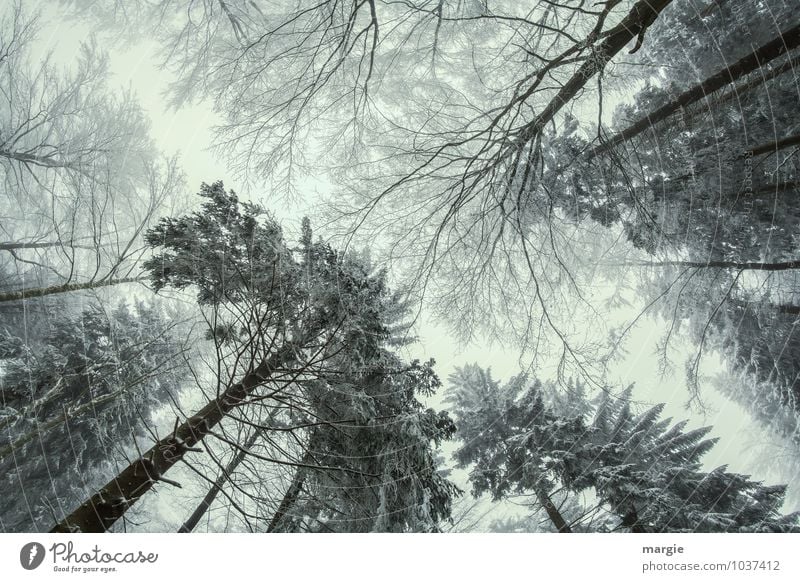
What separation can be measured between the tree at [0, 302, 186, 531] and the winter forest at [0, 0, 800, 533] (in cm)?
2

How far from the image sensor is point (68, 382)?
210cm

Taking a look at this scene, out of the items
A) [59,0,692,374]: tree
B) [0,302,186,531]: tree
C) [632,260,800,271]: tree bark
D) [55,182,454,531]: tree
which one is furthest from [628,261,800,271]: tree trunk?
[0,302,186,531]: tree

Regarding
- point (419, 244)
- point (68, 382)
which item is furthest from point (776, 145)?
point (68, 382)

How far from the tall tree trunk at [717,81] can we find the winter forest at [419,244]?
14 mm

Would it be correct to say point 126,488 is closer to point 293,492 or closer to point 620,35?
point 293,492

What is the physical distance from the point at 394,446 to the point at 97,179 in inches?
97.9

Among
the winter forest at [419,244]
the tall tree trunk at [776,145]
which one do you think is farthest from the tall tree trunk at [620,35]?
the tall tree trunk at [776,145]

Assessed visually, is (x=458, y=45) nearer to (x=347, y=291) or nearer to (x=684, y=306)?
(x=347, y=291)

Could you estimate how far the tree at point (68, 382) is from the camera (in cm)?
203

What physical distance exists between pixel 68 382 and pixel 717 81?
4.16 m

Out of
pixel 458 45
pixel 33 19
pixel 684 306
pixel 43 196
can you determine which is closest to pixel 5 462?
pixel 43 196

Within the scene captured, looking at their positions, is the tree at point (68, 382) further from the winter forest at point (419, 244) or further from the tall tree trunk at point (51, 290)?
the tall tree trunk at point (51, 290)

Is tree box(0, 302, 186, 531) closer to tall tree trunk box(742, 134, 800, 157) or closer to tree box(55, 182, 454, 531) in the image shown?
tree box(55, 182, 454, 531)

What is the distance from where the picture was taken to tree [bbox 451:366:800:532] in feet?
6.84
